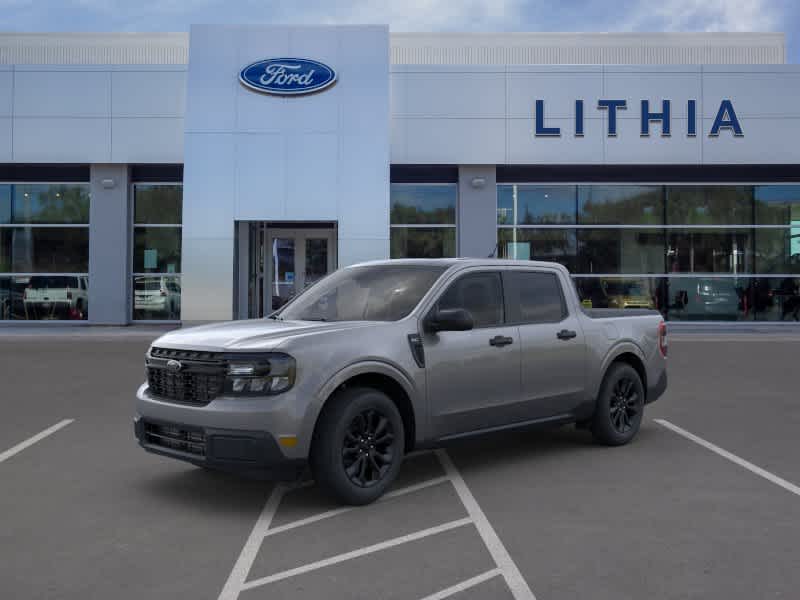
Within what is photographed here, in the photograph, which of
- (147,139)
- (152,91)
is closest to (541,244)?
(147,139)

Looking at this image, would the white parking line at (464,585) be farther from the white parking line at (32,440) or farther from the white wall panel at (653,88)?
the white wall panel at (653,88)

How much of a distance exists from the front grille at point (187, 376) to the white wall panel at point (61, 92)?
19.0 meters

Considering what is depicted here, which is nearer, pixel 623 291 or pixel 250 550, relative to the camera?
pixel 250 550

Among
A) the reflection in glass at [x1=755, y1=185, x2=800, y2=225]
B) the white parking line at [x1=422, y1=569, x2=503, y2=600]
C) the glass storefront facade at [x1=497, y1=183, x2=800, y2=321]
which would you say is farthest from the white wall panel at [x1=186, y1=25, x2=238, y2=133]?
the white parking line at [x1=422, y1=569, x2=503, y2=600]

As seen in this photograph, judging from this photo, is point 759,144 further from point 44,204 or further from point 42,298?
point 42,298

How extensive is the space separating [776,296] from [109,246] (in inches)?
773

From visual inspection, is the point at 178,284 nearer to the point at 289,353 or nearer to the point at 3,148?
the point at 3,148

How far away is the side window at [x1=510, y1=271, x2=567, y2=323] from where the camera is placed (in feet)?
23.4

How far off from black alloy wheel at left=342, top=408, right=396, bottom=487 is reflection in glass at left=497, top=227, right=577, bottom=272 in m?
18.7

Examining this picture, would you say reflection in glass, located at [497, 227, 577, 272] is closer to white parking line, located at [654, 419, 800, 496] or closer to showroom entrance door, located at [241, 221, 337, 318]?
showroom entrance door, located at [241, 221, 337, 318]

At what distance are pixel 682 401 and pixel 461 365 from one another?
552cm

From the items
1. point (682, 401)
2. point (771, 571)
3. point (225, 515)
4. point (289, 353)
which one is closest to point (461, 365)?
point (289, 353)

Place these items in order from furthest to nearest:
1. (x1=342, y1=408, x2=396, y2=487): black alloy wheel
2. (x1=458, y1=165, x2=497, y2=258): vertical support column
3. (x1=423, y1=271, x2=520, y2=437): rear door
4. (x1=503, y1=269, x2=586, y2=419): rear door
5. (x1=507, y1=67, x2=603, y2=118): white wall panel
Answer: (x1=458, y1=165, x2=497, y2=258): vertical support column, (x1=507, y1=67, x2=603, y2=118): white wall panel, (x1=503, y1=269, x2=586, y2=419): rear door, (x1=423, y1=271, x2=520, y2=437): rear door, (x1=342, y1=408, x2=396, y2=487): black alloy wheel

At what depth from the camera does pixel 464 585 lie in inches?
167
